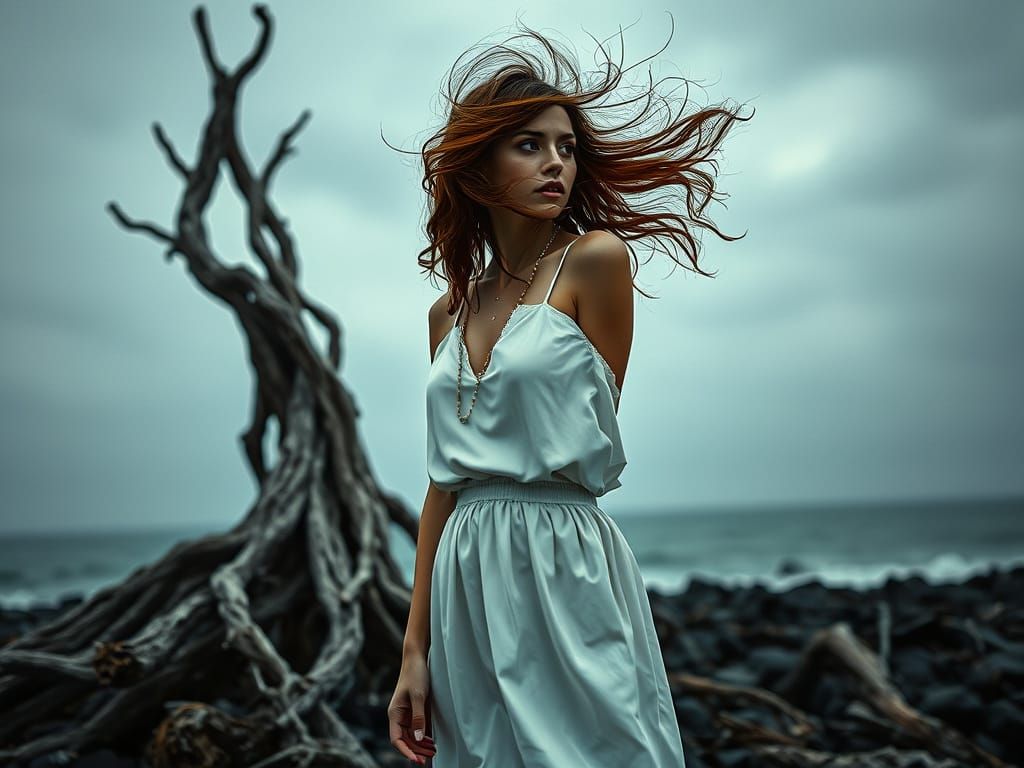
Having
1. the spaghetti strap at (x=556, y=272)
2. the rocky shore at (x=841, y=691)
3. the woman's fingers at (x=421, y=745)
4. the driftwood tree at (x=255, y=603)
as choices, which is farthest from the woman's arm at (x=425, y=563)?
the rocky shore at (x=841, y=691)

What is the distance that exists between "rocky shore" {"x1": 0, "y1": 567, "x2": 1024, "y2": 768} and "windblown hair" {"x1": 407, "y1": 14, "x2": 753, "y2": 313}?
89.2 inches

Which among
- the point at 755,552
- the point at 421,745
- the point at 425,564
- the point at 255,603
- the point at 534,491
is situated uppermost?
the point at 534,491

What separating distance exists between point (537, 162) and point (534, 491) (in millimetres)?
592

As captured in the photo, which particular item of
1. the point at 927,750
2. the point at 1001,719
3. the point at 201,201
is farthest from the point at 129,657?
the point at 1001,719

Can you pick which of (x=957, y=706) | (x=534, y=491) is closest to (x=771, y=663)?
(x=957, y=706)

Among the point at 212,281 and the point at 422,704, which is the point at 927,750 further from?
the point at 212,281

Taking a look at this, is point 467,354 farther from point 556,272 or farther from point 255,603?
point 255,603

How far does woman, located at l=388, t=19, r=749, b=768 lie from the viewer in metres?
1.76

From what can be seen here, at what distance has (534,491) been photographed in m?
1.86

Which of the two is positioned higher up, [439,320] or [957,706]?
[439,320]

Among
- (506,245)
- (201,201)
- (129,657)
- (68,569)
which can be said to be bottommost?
(68,569)

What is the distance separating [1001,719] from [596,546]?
3.18 m

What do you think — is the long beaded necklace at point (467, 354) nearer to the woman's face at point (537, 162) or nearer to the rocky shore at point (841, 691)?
the woman's face at point (537, 162)

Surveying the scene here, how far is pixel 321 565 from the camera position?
161 inches
